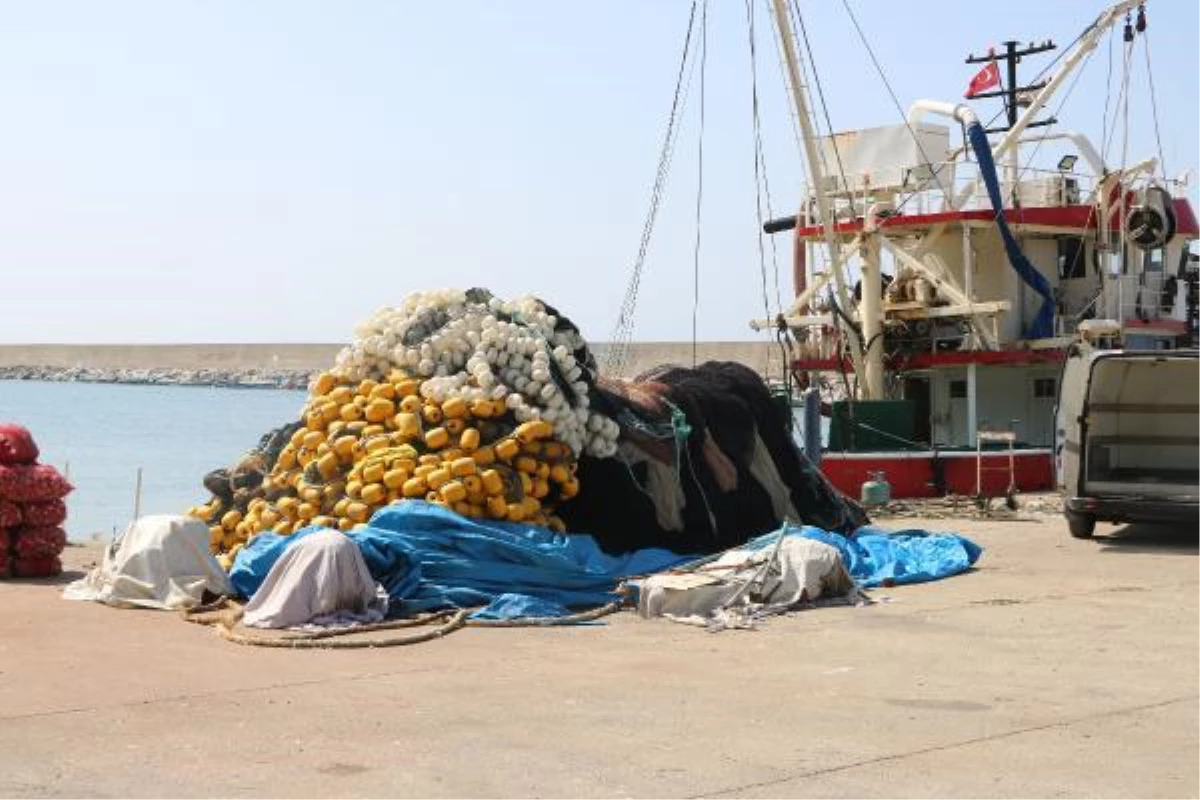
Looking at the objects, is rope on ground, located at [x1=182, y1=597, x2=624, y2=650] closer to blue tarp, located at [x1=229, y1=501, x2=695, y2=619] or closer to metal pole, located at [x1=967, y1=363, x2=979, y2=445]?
blue tarp, located at [x1=229, y1=501, x2=695, y2=619]

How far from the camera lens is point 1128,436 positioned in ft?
59.3

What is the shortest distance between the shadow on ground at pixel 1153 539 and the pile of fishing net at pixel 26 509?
32.0 feet

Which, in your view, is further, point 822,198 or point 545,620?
point 822,198

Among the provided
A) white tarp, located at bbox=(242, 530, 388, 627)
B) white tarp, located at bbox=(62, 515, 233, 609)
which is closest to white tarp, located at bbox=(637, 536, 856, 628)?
white tarp, located at bbox=(242, 530, 388, 627)

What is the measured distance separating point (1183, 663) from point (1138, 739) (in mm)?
2281

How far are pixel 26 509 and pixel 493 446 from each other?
3.92m

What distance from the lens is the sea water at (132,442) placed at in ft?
119

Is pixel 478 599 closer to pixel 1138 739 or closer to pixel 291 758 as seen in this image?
pixel 291 758

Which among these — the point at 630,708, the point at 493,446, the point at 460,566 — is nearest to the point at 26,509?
the point at 493,446

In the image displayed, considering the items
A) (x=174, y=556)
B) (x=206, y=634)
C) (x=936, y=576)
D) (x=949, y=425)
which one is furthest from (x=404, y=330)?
(x=949, y=425)

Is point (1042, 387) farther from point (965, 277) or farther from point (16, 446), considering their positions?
point (16, 446)

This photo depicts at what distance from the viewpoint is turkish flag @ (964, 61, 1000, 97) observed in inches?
1278

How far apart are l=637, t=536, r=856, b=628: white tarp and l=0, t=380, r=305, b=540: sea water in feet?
29.5

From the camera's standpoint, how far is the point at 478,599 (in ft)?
36.5
